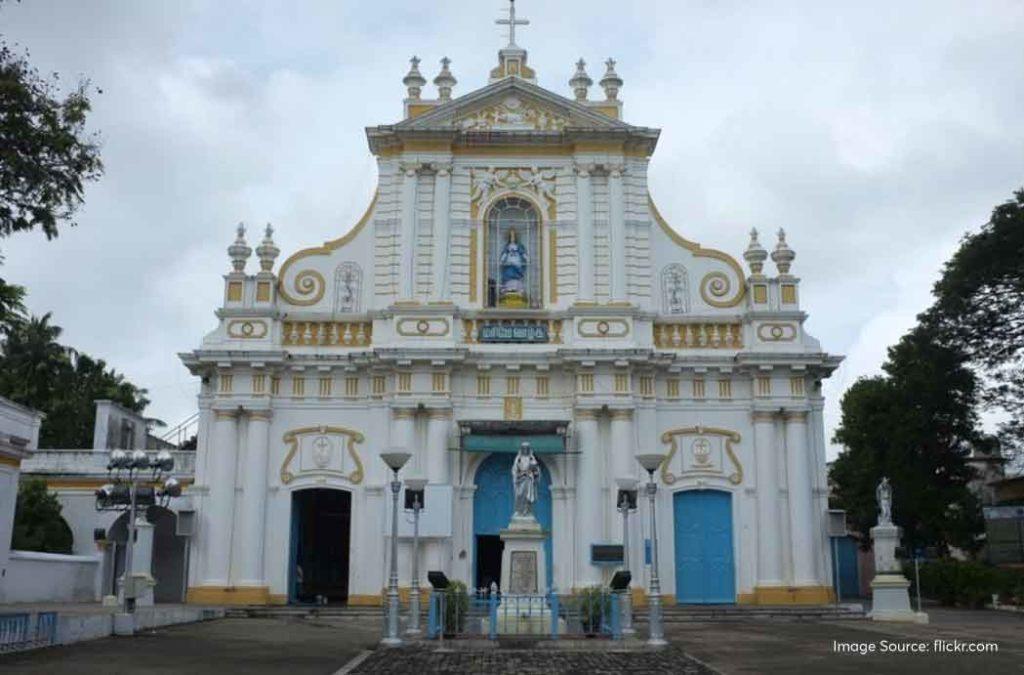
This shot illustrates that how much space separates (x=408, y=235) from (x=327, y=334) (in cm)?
353

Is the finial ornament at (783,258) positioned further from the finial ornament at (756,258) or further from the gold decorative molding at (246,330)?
the gold decorative molding at (246,330)

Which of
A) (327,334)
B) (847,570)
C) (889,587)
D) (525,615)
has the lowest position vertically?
(525,615)

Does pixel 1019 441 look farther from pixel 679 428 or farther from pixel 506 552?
pixel 506 552

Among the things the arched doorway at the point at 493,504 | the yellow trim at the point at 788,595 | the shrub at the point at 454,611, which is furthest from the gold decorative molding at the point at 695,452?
the shrub at the point at 454,611

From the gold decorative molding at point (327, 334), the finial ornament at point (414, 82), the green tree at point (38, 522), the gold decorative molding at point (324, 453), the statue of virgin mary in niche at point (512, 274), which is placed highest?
the finial ornament at point (414, 82)

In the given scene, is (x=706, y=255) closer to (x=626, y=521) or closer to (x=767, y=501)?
(x=767, y=501)

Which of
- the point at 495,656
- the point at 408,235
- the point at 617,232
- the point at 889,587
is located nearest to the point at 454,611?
the point at 495,656

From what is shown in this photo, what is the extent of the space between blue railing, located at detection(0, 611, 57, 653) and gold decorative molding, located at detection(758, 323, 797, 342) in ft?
61.9

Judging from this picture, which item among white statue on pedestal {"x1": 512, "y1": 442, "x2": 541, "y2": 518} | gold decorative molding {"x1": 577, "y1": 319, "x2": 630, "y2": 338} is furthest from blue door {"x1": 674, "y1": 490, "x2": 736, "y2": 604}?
white statue on pedestal {"x1": 512, "y1": 442, "x2": 541, "y2": 518}

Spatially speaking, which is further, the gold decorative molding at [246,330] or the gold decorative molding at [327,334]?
the gold decorative molding at [327,334]

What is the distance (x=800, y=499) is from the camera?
2725 centimetres

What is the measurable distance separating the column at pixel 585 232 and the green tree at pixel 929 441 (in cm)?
1360

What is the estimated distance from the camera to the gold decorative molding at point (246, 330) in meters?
27.9

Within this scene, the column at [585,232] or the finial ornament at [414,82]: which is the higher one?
the finial ornament at [414,82]
